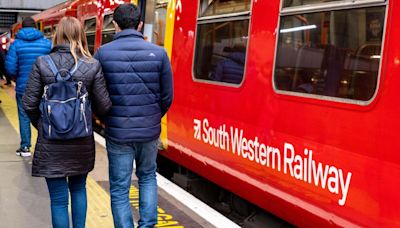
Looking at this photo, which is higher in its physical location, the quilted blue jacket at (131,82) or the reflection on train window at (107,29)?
the reflection on train window at (107,29)

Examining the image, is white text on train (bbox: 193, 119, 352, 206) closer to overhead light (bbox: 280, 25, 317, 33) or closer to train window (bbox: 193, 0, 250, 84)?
train window (bbox: 193, 0, 250, 84)

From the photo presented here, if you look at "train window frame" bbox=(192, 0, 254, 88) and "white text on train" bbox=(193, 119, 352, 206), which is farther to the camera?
"train window frame" bbox=(192, 0, 254, 88)

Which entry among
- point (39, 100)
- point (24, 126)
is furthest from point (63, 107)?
point (24, 126)

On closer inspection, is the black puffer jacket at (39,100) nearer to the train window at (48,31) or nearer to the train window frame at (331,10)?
the train window frame at (331,10)

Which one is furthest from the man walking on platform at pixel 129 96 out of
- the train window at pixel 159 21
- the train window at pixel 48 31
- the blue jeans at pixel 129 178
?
the train window at pixel 48 31

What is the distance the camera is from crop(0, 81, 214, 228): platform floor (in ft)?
13.2

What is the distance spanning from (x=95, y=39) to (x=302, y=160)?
20.1 feet

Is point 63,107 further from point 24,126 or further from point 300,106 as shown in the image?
point 24,126

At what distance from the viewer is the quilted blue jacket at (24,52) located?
18.6 ft

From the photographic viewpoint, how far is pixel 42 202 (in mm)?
4492

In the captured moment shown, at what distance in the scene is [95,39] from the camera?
348 inches

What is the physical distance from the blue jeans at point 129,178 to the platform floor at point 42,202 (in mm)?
471

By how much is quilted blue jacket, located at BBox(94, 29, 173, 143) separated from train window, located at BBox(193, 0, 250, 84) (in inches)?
41.5

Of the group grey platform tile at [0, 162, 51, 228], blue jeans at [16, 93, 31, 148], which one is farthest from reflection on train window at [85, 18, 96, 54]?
grey platform tile at [0, 162, 51, 228]
